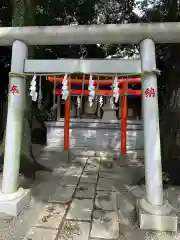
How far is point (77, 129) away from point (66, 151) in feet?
8.76

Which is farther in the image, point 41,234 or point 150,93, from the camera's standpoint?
point 150,93

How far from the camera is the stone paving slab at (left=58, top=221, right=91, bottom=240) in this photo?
293 cm

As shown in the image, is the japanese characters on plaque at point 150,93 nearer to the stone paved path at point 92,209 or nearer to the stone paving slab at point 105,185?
the stone paved path at point 92,209

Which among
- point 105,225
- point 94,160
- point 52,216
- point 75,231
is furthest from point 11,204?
point 94,160

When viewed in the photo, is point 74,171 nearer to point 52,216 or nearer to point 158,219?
point 52,216

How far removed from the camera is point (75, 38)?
361cm

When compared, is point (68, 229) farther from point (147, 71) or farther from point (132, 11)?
point (132, 11)

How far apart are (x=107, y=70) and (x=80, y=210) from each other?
241 centimetres

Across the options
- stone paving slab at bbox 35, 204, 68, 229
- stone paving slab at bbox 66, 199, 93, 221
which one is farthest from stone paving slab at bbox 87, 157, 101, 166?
stone paving slab at bbox 35, 204, 68, 229

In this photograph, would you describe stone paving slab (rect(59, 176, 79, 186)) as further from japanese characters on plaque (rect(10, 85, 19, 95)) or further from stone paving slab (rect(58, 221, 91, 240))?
japanese characters on plaque (rect(10, 85, 19, 95))

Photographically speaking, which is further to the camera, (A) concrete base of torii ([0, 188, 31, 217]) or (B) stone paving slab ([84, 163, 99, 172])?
(B) stone paving slab ([84, 163, 99, 172])

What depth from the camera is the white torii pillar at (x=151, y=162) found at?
A: 123 inches

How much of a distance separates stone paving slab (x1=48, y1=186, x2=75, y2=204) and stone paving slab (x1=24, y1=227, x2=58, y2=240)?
107 cm

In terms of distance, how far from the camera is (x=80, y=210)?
3.78 meters
